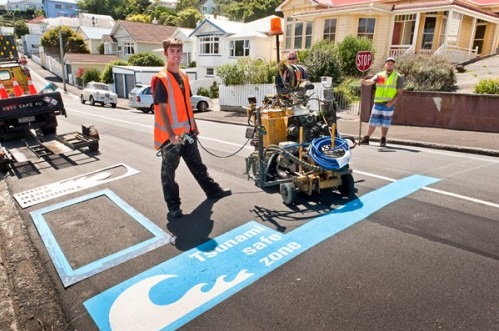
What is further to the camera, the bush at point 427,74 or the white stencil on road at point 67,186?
the bush at point 427,74

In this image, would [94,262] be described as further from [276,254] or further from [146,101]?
[146,101]

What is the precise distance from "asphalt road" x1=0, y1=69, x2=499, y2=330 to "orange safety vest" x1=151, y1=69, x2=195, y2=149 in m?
1.16

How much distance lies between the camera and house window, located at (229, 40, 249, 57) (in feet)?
102

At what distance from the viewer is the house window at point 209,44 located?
3391cm

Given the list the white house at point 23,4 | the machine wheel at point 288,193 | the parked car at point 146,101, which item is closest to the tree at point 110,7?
the white house at point 23,4

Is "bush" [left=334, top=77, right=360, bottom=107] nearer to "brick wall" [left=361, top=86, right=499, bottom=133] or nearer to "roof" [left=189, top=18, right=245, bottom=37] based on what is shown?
"brick wall" [left=361, top=86, right=499, bottom=133]

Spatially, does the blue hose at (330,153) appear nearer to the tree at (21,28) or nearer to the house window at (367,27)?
the house window at (367,27)

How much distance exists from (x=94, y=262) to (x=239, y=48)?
99.0 ft

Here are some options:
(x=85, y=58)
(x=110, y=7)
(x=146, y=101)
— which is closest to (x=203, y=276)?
(x=146, y=101)

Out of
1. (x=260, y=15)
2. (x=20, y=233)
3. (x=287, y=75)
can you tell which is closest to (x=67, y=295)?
(x=20, y=233)

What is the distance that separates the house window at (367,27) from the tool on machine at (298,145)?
21245mm

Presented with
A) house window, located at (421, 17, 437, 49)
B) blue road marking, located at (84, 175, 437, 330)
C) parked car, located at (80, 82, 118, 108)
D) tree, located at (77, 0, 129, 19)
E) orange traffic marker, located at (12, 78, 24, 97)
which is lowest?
parked car, located at (80, 82, 118, 108)

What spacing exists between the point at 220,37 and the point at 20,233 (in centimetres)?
3124

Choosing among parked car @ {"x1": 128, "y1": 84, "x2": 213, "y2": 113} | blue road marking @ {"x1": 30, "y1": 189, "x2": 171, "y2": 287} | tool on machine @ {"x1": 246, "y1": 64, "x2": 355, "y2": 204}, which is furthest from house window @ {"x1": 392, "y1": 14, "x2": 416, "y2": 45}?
blue road marking @ {"x1": 30, "y1": 189, "x2": 171, "y2": 287}
